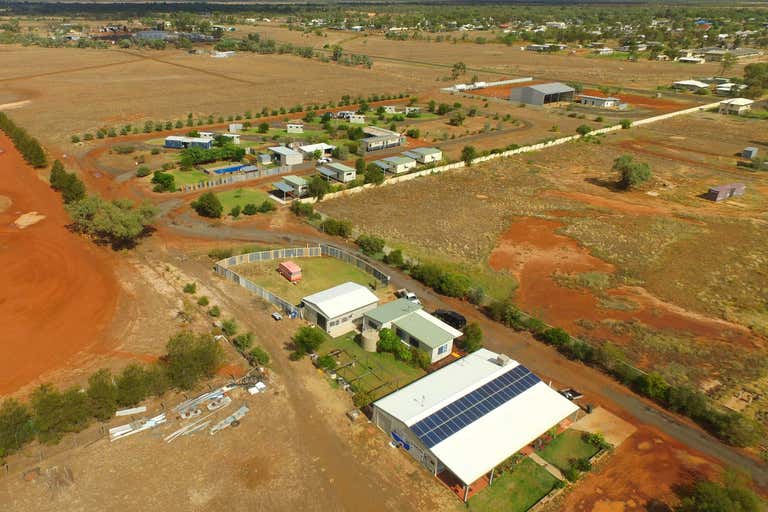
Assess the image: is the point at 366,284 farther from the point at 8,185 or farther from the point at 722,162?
the point at 722,162

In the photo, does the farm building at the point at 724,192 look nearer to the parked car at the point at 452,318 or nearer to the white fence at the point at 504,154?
the white fence at the point at 504,154

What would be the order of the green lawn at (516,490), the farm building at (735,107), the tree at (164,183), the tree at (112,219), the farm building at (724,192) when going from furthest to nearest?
the farm building at (735,107) < the farm building at (724,192) < the tree at (164,183) < the tree at (112,219) < the green lawn at (516,490)

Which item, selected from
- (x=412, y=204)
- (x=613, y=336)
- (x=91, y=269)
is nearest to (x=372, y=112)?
(x=412, y=204)

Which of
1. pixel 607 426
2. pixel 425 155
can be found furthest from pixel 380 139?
pixel 607 426

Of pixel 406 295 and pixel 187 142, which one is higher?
pixel 406 295

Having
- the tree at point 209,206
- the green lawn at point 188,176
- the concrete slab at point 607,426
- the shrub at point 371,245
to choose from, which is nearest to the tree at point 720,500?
the concrete slab at point 607,426

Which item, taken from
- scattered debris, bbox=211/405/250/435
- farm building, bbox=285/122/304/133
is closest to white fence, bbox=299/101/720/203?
farm building, bbox=285/122/304/133

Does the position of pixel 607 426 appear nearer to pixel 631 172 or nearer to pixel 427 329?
pixel 427 329
